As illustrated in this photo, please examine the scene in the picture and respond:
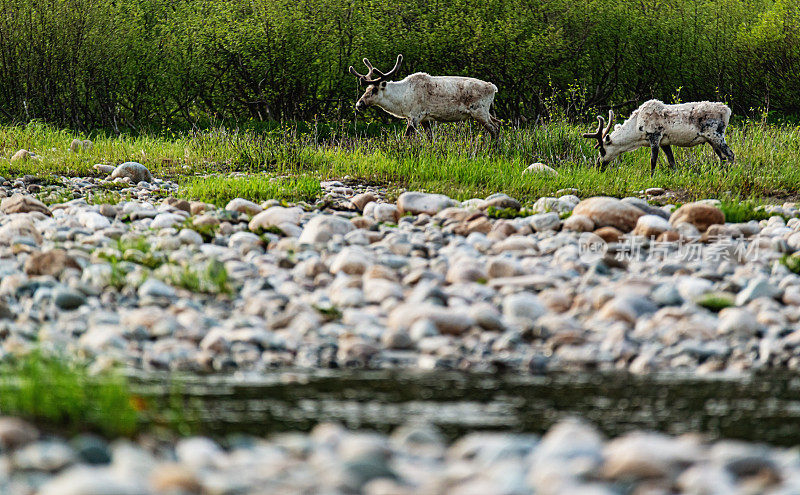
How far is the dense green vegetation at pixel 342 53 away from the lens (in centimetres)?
2064

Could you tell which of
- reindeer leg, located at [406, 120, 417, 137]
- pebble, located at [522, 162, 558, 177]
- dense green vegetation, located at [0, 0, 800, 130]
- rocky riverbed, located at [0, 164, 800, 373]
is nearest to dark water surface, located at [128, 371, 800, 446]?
rocky riverbed, located at [0, 164, 800, 373]

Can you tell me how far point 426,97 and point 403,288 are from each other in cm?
854

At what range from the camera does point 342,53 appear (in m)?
22.1

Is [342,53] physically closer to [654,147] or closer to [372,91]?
[372,91]

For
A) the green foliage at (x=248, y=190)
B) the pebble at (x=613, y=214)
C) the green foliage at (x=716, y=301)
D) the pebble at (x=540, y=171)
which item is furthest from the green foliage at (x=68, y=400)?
the pebble at (x=540, y=171)

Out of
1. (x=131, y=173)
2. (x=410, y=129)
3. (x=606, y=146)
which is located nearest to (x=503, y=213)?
(x=606, y=146)

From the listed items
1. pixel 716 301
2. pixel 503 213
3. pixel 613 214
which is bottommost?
pixel 503 213

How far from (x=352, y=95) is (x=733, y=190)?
42.9ft

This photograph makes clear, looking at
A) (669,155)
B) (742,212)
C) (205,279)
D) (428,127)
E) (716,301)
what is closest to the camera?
(716,301)

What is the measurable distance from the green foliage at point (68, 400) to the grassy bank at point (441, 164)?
6.18 meters

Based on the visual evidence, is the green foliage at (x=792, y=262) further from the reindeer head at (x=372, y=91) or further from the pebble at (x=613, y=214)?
the reindeer head at (x=372, y=91)

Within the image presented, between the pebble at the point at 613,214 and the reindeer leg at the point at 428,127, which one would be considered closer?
the pebble at the point at 613,214

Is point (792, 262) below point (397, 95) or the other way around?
below

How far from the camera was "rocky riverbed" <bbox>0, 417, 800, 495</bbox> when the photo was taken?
9.23 feet
